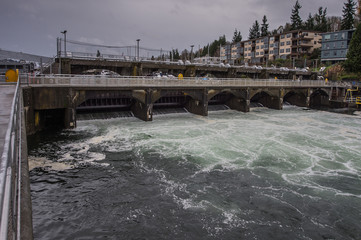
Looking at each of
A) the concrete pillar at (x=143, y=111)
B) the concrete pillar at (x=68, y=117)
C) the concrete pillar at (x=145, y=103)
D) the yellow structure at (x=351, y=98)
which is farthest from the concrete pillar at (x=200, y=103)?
the yellow structure at (x=351, y=98)

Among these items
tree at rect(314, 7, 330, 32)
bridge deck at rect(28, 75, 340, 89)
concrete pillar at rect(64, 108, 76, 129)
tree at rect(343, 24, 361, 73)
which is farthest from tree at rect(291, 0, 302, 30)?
concrete pillar at rect(64, 108, 76, 129)

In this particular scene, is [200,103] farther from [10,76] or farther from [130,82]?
[10,76]

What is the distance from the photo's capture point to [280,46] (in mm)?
116812

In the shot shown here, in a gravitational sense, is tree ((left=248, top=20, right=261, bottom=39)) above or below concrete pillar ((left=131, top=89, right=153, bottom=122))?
Answer: above

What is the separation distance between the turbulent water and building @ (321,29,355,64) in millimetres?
73271

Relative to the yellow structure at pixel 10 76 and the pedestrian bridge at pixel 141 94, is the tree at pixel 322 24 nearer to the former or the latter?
the pedestrian bridge at pixel 141 94

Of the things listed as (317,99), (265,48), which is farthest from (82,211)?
(265,48)

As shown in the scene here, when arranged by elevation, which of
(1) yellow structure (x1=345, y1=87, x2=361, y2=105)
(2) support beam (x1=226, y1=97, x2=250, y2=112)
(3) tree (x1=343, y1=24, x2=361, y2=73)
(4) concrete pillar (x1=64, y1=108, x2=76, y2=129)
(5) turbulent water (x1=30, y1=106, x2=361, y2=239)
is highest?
(3) tree (x1=343, y1=24, x2=361, y2=73)

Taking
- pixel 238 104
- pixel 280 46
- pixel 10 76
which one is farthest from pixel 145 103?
pixel 280 46

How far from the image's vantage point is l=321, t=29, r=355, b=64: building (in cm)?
9162

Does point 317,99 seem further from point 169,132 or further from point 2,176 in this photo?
point 2,176

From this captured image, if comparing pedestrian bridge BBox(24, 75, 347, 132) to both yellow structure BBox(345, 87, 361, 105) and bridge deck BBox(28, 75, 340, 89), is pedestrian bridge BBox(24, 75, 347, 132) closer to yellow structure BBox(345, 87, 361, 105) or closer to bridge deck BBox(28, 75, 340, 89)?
bridge deck BBox(28, 75, 340, 89)

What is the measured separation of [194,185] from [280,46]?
11315cm

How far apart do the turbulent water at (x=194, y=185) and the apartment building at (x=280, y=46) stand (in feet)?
286
